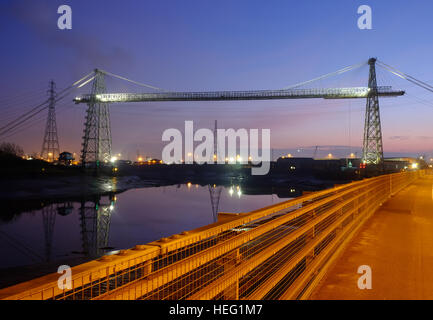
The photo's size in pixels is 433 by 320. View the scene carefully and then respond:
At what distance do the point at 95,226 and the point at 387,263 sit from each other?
680 inches

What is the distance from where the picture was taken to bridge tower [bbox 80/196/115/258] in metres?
13.9

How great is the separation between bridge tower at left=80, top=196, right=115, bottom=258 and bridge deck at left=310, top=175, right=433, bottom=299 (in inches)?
375

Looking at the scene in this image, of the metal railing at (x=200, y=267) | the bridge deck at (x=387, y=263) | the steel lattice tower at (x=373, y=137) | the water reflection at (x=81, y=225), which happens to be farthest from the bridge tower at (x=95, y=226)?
the steel lattice tower at (x=373, y=137)

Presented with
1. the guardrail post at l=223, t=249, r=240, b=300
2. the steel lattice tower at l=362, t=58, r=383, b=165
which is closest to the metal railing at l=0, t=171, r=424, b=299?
the guardrail post at l=223, t=249, r=240, b=300

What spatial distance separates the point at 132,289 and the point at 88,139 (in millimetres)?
56143

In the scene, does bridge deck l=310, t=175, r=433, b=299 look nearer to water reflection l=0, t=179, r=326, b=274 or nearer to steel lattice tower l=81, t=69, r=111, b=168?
water reflection l=0, t=179, r=326, b=274

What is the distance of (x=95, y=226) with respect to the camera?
1897cm

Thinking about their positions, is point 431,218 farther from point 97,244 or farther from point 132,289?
point 97,244

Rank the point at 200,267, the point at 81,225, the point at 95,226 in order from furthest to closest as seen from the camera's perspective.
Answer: the point at 81,225 < the point at 95,226 < the point at 200,267

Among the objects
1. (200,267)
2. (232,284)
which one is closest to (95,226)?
(200,267)

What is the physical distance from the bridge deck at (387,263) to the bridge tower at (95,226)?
9.54 metres

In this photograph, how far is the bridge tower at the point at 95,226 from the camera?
1387 centimetres

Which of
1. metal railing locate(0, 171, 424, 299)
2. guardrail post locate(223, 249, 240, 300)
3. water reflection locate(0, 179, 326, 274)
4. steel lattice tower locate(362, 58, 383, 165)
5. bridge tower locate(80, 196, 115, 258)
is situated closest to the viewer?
metal railing locate(0, 171, 424, 299)

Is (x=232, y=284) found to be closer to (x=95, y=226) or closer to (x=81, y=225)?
(x=95, y=226)
